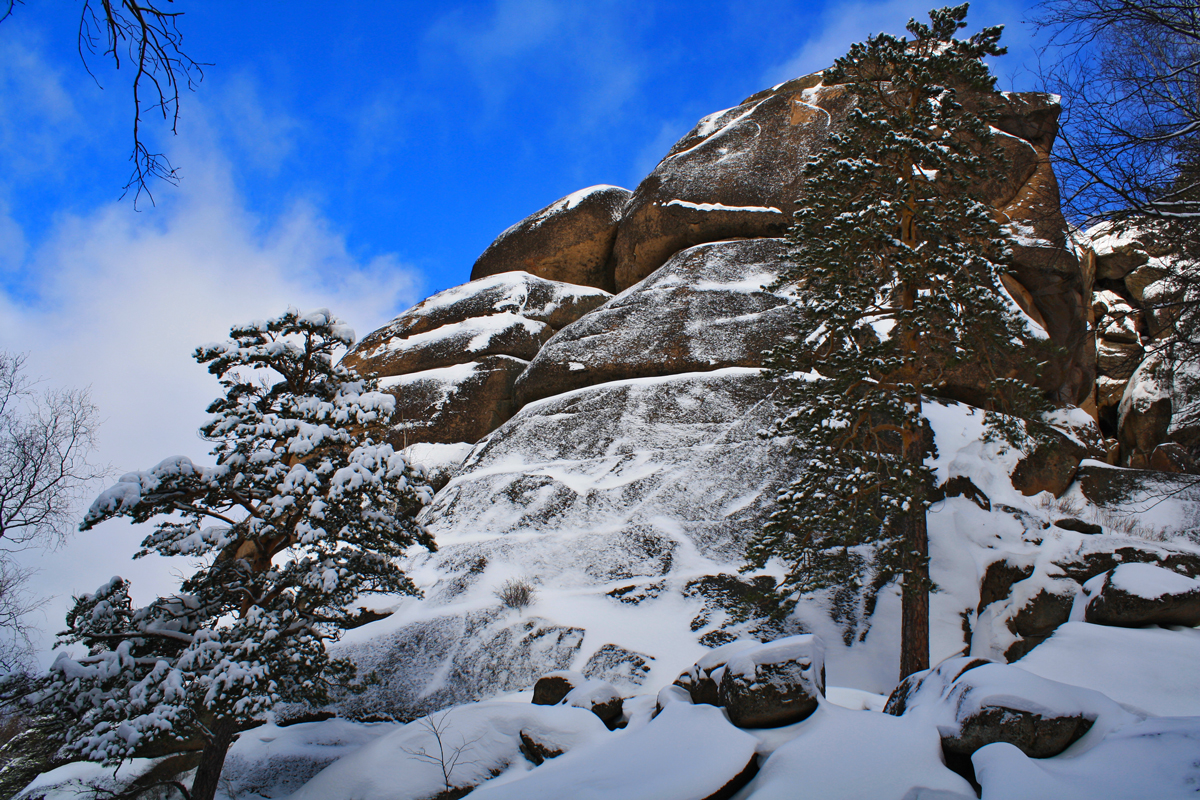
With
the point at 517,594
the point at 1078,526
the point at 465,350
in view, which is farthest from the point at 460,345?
the point at 1078,526

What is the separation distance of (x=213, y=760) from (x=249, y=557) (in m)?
2.45

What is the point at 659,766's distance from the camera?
531cm

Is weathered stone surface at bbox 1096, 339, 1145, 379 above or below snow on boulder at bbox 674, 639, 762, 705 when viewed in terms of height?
above

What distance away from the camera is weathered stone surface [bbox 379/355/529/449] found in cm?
2031

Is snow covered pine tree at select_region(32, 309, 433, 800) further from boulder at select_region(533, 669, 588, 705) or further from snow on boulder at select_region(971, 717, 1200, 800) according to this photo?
snow on boulder at select_region(971, 717, 1200, 800)

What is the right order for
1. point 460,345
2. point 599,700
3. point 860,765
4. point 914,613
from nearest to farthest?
1. point 860,765
2. point 599,700
3. point 914,613
4. point 460,345

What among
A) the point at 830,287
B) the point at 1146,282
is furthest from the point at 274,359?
the point at 1146,282

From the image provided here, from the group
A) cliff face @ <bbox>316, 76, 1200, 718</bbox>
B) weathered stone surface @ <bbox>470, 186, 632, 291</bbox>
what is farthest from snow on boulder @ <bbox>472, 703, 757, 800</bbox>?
weathered stone surface @ <bbox>470, 186, 632, 291</bbox>

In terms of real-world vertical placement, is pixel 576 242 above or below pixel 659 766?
above

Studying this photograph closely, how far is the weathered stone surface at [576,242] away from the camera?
87.1 ft

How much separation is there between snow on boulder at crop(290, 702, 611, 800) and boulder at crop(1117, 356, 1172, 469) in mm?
21115

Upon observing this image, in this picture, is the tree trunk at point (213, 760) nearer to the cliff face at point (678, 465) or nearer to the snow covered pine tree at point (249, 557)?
the snow covered pine tree at point (249, 557)

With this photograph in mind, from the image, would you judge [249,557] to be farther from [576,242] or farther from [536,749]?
[576,242]

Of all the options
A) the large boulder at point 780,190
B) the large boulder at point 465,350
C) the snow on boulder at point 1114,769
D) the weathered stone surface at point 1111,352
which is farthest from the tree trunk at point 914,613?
the weathered stone surface at point 1111,352
